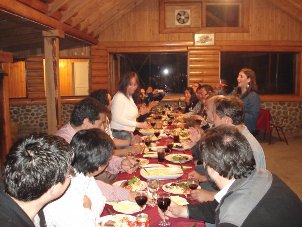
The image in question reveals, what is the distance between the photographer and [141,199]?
6.97 feet

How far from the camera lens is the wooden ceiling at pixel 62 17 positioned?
4.64 m

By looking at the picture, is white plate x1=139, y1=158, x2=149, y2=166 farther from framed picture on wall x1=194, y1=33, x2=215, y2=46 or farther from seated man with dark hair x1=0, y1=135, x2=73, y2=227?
framed picture on wall x1=194, y1=33, x2=215, y2=46

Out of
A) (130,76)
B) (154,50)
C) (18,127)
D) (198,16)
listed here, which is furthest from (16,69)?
(130,76)

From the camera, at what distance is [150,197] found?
7.67 ft

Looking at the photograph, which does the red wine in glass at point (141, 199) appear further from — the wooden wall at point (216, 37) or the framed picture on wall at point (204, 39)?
the framed picture on wall at point (204, 39)

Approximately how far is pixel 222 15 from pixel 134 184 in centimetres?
814

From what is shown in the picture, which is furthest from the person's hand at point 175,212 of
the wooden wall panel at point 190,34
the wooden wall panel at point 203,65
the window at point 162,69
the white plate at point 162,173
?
the window at point 162,69

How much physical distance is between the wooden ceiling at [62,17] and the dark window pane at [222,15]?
105 cm

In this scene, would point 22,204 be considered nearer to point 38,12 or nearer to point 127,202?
point 127,202

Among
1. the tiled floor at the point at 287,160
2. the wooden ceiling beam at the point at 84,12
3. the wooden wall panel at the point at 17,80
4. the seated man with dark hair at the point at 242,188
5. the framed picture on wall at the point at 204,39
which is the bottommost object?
the tiled floor at the point at 287,160

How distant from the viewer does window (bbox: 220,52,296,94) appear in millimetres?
9938

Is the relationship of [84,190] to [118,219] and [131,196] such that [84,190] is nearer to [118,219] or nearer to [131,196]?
[118,219]

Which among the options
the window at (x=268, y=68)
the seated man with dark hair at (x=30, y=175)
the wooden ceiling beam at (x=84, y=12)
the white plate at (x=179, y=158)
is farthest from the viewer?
the window at (x=268, y=68)

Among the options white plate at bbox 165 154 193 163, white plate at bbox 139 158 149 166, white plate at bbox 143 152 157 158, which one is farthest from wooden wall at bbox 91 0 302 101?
white plate at bbox 139 158 149 166
